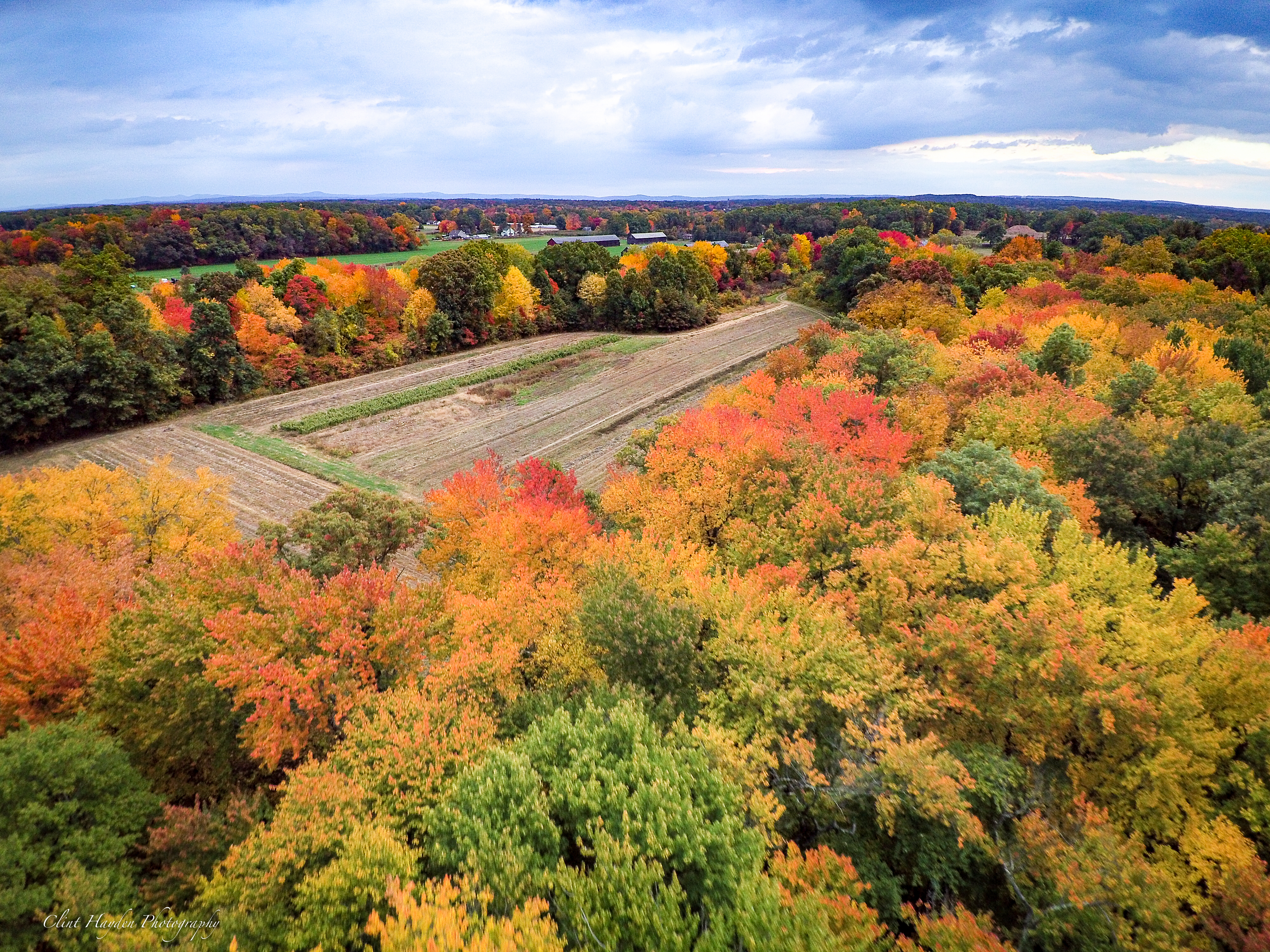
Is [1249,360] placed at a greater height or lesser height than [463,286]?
lesser

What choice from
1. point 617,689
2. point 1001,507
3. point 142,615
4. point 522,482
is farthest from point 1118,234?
point 142,615

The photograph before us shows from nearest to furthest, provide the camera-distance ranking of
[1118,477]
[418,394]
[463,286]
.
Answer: [1118,477], [418,394], [463,286]

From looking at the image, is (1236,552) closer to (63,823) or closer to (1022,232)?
(63,823)

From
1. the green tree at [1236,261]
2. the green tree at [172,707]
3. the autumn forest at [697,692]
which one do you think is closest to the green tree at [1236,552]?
the autumn forest at [697,692]

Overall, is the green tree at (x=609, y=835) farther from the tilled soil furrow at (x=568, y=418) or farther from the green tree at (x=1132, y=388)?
the green tree at (x=1132, y=388)

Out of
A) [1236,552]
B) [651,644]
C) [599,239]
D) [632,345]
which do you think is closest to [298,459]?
[651,644]

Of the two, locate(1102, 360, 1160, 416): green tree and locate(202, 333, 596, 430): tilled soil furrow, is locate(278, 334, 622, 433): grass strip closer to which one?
locate(202, 333, 596, 430): tilled soil furrow
